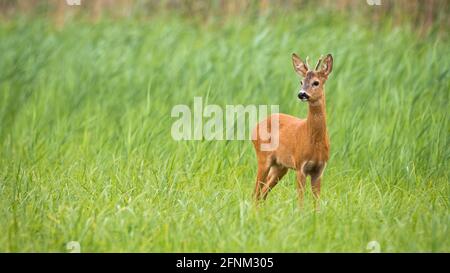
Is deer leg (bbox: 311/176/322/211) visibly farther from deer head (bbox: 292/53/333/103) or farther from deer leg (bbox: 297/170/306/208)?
deer head (bbox: 292/53/333/103)

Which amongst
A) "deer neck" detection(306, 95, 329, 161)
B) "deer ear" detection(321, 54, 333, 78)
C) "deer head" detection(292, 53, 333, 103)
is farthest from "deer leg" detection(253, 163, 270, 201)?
"deer ear" detection(321, 54, 333, 78)

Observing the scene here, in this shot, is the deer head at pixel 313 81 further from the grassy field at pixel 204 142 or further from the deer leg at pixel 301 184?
the grassy field at pixel 204 142

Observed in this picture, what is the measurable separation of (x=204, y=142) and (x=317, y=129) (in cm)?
173

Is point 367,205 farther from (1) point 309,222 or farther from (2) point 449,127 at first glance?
(2) point 449,127

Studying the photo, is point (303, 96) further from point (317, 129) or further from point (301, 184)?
point (301, 184)

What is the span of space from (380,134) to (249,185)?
1561 millimetres

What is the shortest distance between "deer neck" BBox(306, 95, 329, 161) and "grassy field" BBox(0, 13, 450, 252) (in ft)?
1.45

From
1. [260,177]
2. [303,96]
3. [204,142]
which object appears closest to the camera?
[303,96]

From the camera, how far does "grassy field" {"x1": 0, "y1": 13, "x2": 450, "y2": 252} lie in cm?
572

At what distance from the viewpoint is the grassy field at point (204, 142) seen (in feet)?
18.8

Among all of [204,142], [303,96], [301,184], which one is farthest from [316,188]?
[204,142]

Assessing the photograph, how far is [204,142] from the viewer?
7324 millimetres
